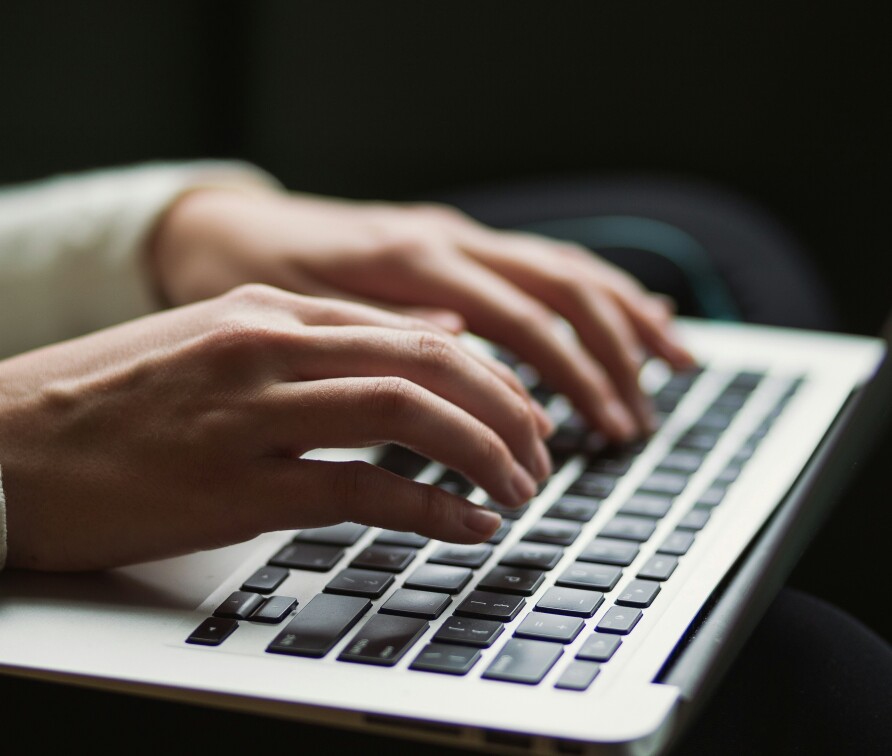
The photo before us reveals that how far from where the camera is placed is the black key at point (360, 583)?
17.9 inches

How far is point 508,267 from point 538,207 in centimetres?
35

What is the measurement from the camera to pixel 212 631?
427 mm

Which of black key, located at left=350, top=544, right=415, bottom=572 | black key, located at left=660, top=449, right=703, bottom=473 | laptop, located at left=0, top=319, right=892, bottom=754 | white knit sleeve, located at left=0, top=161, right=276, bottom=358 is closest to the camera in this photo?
laptop, located at left=0, top=319, right=892, bottom=754

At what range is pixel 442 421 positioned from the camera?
0.47m

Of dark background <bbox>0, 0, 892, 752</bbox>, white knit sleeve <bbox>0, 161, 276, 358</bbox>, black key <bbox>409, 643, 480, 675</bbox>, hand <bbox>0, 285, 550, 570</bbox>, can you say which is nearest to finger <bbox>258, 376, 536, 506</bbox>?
hand <bbox>0, 285, 550, 570</bbox>

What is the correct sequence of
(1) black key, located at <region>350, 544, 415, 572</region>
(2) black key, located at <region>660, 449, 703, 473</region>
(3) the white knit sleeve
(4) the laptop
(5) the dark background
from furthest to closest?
(5) the dark background < (3) the white knit sleeve < (2) black key, located at <region>660, 449, 703, 473</region> < (1) black key, located at <region>350, 544, 415, 572</region> < (4) the laptop

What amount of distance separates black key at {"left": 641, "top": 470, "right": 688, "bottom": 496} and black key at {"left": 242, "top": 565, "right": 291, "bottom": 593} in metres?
0.21

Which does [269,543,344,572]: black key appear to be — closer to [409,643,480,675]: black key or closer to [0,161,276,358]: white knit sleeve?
[409,643,480,675]: black key

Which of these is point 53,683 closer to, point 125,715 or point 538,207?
point 125,715

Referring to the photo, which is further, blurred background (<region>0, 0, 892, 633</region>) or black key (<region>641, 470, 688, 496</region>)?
blurred background (<region>0, 0, 892, 633</region>)

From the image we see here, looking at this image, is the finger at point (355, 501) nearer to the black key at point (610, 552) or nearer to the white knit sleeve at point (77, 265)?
the black key at point (610, 552)

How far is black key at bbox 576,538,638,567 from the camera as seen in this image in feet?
1.58

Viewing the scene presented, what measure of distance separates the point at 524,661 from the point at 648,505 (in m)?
0.18

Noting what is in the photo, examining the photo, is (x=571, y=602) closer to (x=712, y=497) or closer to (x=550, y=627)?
(x=550, y=627)
